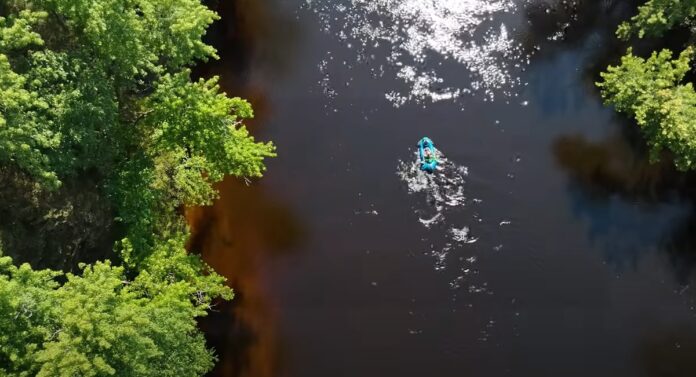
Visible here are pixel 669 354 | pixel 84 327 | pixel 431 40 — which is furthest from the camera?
pixel 431 40

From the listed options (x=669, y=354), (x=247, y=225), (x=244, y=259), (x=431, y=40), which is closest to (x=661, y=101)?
(x=669, y=354)

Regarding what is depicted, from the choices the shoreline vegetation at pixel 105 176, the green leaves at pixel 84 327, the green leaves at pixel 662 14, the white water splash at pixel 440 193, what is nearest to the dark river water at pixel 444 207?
the white water splash at pixel 440 193

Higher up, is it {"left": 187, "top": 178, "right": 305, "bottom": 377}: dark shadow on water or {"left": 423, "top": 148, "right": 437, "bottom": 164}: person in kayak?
{"left": 423, "top": 148, "right": 437, "bottom": 164}: person in kayak

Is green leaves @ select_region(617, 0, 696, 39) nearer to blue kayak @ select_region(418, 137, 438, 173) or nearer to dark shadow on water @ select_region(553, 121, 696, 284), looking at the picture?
dark shadow on water @ select_region(553, 121, 696, 284)

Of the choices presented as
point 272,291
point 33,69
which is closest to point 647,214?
point 272,291

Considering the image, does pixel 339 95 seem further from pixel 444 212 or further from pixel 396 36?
pixel 444 212

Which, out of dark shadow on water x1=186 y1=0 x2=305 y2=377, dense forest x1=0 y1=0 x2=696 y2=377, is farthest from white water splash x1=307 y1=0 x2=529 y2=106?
dense forest x1=0 y1=0 x2=696 y2=377

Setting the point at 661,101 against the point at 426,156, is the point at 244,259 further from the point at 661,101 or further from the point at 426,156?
the point at 661,101
